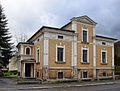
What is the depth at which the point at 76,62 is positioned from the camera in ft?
76.3

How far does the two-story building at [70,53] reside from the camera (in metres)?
21.4

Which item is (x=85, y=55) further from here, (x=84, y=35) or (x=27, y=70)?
(x=27, y=70)

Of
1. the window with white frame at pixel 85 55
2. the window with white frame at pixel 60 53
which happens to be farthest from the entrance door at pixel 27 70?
the window with white frame at pixel 85 55

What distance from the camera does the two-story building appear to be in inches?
841

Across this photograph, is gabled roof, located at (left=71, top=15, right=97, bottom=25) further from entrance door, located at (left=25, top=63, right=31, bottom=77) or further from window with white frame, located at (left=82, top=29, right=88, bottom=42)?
entrance door, located at (left=25, top=63, right=31, bottom=77)

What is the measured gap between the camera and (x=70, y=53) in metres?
23.1

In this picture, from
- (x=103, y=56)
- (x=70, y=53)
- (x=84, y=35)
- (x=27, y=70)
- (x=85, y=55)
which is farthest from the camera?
(x=103, y=56)

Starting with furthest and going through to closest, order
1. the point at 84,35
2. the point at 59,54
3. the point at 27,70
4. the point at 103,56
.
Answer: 1. the point at 103,56
2. the point at 27,70
3. the point at 84,35
4. the point at 59,54

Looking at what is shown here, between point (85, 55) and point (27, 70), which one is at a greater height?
point (85, 55)

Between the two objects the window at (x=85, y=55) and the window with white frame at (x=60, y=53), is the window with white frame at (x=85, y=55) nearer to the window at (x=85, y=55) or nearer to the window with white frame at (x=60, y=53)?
the window at (x=85, y=55)

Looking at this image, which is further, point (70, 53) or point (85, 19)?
point (85, 19)

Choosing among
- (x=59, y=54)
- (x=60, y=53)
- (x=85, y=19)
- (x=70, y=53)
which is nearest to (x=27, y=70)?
(x=59, y=54)

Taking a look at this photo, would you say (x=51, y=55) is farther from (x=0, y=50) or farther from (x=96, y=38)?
(x=0, y=50)

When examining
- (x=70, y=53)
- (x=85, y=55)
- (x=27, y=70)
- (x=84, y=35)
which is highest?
(x=84, y=35)
